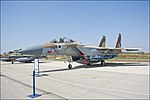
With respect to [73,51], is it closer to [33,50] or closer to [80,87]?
[33,50]

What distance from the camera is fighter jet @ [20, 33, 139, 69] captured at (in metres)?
16.2

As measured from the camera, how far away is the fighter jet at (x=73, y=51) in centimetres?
1620

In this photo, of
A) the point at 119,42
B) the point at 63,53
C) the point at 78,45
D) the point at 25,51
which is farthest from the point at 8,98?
the point at 119,42

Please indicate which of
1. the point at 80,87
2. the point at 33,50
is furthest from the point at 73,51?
the point at 80,87

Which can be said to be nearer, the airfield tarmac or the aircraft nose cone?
the airfield tarmac

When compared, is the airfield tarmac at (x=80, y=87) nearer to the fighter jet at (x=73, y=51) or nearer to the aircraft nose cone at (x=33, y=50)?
the aircraft nose cone at (x=33, y=50)

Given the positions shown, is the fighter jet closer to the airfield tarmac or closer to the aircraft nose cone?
the aircraft nose cone

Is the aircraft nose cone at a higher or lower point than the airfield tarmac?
higher

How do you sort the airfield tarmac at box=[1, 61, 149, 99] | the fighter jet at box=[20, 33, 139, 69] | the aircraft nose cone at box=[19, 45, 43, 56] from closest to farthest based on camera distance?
the airfield tarmac at box=[1, 61, 149, 99] → the aircraft nose cone at box=[19, 45, 43, 56] → the fighter jet at box=[20, 33, 139, 69]

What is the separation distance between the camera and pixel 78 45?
19.7 m

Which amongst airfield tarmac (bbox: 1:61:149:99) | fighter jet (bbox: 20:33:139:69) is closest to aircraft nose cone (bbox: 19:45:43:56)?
fighter jet (bbox: 20:33:139:69)

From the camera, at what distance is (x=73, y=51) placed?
19.6 m

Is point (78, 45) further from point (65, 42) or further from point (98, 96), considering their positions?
point (98, 96)

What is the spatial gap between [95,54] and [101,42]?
5.31m
